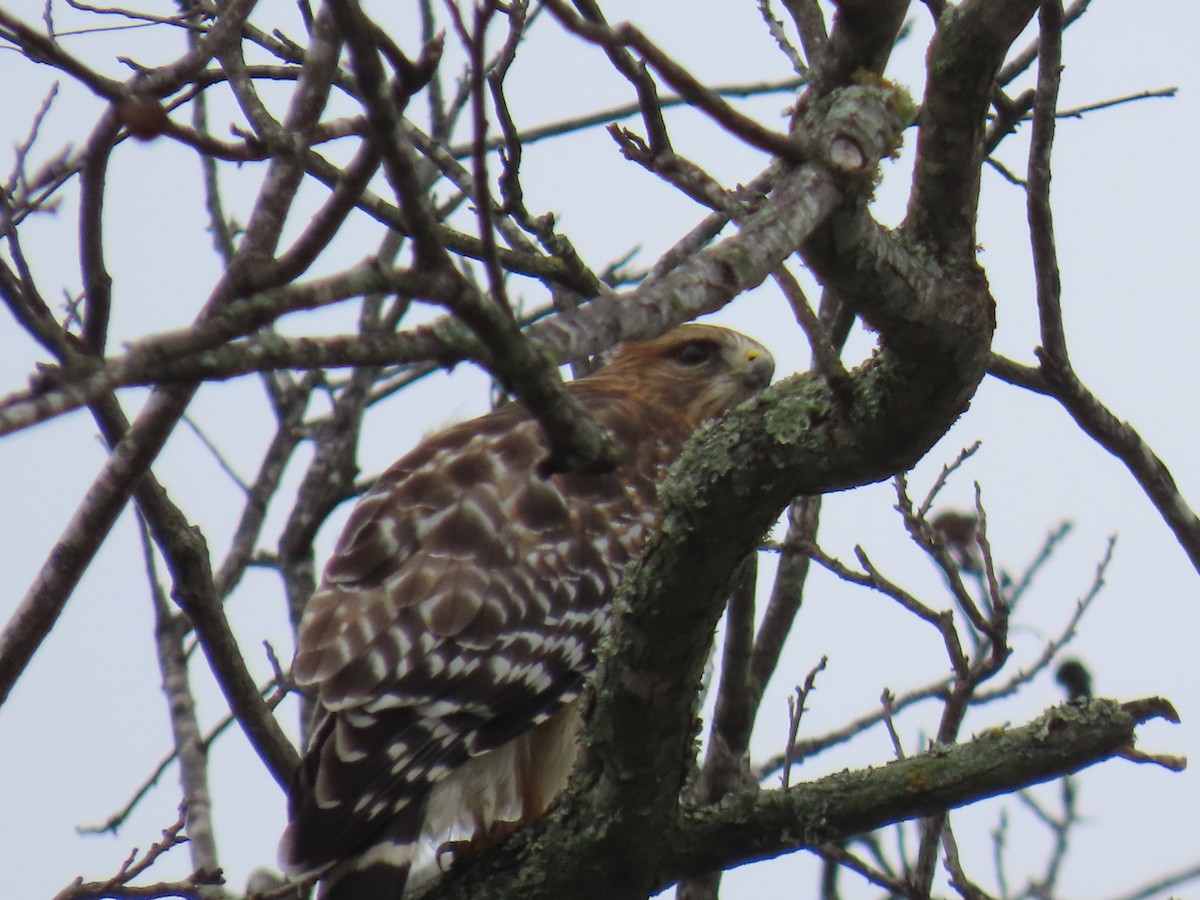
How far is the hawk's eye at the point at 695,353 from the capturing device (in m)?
7.27

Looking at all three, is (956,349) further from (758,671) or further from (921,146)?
(758,671)

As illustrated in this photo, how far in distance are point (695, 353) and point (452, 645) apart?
2820 mm

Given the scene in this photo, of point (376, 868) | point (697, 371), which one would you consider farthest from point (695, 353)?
point (376, 868)

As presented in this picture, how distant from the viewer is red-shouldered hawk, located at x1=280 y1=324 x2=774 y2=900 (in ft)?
14.3

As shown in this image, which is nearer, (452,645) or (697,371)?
(452,645)

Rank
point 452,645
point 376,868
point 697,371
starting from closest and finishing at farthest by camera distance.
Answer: point 376,868, point 452,645, point 697,371

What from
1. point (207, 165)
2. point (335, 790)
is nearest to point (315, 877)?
point (335, 790)

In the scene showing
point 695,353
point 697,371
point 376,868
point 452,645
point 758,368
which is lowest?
point 376,868

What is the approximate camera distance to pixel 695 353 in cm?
731

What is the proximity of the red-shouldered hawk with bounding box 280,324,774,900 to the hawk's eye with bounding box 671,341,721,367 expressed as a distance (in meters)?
1.33

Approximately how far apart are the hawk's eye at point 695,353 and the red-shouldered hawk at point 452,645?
133cm

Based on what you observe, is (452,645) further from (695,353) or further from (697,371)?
(695,353)

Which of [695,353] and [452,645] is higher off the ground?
[695,353]

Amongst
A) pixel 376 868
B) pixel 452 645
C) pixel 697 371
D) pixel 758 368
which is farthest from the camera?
pixel 697 371
